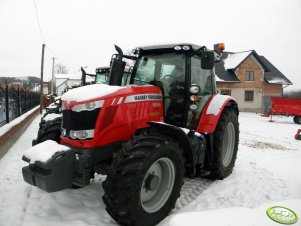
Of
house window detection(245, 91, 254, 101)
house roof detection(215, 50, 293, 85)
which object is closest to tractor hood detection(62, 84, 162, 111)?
house roof detection(215, 50, 293, 85)

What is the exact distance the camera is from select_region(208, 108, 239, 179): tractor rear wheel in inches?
191

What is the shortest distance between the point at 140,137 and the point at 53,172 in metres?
1.01

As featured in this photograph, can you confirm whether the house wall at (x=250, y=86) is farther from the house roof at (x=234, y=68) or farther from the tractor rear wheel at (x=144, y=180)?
the tractor rear wheel at (x=144, y=180)

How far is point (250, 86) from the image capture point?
2912 centimetres

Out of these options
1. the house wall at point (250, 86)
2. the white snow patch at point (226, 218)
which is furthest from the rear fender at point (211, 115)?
the house wall at point (250, 86)

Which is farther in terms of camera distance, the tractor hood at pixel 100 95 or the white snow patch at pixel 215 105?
the white snow patch at pixel 215 105

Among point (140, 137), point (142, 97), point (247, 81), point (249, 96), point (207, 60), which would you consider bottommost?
point (140, 137)

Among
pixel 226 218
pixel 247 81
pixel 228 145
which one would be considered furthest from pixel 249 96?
pixel 226 218

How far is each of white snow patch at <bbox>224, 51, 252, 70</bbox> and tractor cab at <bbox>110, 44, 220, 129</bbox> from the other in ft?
83.8

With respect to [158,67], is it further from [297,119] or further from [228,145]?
[297,119]

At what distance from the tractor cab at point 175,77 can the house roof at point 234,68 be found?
24.0m

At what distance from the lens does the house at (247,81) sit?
2858 centimetres

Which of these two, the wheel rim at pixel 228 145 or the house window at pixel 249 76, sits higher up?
the house window at pixel 249 76

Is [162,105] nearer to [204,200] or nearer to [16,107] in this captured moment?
[204,200]
